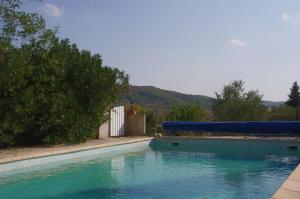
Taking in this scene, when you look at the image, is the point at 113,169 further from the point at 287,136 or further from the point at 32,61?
the point at 287,136

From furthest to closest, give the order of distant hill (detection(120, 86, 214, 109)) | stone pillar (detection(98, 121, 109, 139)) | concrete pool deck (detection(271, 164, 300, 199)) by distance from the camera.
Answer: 1. distant hill (detection(120, 86, 214, 109))
2. stone pillar (detection(98, 121, 109, 139))
3. concrete pool deck (detection(271, 164, 300, 199))

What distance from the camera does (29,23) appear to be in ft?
36.7

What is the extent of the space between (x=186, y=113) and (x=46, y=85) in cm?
875

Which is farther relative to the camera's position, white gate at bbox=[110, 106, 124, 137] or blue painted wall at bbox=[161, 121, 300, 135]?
white gate at bbox=[110, 106, 124, 137]

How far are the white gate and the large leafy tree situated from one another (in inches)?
50.7

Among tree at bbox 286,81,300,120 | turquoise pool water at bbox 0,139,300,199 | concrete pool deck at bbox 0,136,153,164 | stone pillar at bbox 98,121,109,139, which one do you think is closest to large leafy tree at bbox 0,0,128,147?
concrete pool deck at bbox 0,136,153,164

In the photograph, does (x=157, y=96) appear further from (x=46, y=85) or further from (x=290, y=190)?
(x=290, y=190)

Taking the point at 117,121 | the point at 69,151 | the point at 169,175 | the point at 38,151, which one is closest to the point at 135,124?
the point at 117,121

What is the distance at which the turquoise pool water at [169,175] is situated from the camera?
8.79 metres

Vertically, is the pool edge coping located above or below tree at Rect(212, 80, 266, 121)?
below

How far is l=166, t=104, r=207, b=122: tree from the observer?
68.9 ft

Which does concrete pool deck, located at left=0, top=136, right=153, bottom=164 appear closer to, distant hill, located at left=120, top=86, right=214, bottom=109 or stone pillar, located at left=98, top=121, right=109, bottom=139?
stone pillar, located at left=98, top=121, right=109, bottom=139

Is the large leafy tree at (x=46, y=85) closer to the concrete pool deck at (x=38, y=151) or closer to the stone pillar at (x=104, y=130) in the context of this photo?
the concrete pool deck at (x=38, y=151)

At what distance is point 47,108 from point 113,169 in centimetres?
357
